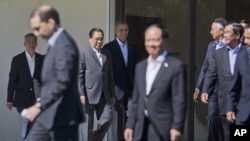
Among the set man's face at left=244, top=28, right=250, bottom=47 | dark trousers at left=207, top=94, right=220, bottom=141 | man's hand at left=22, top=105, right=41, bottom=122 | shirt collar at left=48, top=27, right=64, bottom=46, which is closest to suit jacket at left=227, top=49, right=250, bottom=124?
man's face at left=244, top=28, right=250, bottom=47

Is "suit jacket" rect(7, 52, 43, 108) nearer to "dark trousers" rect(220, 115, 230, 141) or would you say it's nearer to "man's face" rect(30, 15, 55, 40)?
"dark trousers" rect(220, 115, 230, 141)

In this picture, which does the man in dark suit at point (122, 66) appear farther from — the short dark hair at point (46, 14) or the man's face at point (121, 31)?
the short dark hair at point (46, 14)

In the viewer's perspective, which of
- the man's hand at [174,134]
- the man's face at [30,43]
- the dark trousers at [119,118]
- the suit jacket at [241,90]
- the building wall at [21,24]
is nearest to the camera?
the man's hand at [174,134]

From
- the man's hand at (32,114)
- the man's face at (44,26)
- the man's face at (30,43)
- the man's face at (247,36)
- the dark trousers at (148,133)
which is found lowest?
the dark trousers at (148,133)

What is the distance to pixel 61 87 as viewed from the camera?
5.66 meters

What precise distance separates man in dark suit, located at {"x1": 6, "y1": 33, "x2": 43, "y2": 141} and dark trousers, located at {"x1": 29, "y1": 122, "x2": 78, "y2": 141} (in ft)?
11.4

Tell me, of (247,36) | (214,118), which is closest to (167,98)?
(247,36)

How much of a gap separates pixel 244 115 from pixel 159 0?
146 inches

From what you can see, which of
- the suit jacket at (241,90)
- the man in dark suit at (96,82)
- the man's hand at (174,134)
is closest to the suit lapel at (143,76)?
the man's hand at (174,134)

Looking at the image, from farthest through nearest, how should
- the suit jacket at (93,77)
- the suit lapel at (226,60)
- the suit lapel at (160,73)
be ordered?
the suit jacket at (93,77)
the suit lapel at (226,60)
the suit lapel at (160,73)

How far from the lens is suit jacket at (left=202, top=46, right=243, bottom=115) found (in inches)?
312

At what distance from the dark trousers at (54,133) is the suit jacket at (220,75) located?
2.69 meters

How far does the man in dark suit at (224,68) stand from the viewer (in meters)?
7.78

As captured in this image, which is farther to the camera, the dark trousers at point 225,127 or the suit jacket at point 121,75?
the suit jacket at point 121,75
